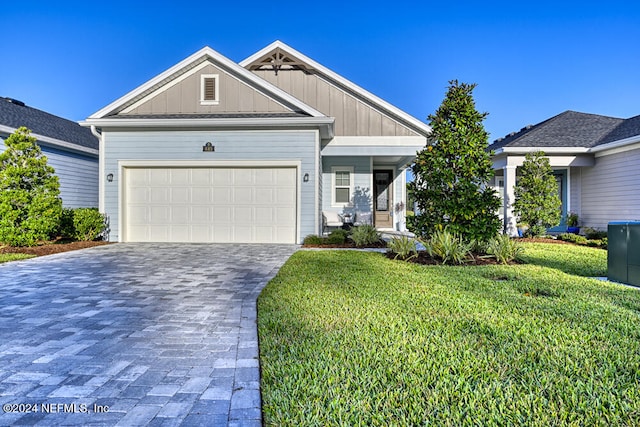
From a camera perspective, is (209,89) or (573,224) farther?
(573,224)

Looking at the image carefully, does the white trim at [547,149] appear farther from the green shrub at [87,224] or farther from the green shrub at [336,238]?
the green shrub at [87,224]

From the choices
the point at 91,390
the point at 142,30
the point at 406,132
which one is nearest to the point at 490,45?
the point at 406,132

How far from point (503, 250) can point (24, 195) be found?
10952 millimetres

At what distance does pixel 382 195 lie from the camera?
15.6 m

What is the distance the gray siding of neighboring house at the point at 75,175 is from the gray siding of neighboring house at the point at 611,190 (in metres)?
19.8

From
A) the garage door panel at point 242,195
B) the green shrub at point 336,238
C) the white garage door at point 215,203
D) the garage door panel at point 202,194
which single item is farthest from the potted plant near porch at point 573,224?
the garage door panel at point 202,194

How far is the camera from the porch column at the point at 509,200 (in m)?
12.8

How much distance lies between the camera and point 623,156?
463 inches

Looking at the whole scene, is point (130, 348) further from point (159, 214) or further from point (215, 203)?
point (159, 214)

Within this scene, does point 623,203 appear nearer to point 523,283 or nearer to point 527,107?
point 523,283

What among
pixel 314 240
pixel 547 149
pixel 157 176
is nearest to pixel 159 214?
pixel 157 176

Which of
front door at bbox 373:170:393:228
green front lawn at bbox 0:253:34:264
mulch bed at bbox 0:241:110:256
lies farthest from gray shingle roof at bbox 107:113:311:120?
front door at bbox 373:170:393:228

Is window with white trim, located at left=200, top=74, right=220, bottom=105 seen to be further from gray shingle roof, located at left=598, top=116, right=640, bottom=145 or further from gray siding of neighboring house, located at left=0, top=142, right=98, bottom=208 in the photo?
gray shingle roof, located at left=598, top=116, right=640, bottom=145

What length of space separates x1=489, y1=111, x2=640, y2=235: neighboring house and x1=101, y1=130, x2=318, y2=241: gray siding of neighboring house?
709cm
